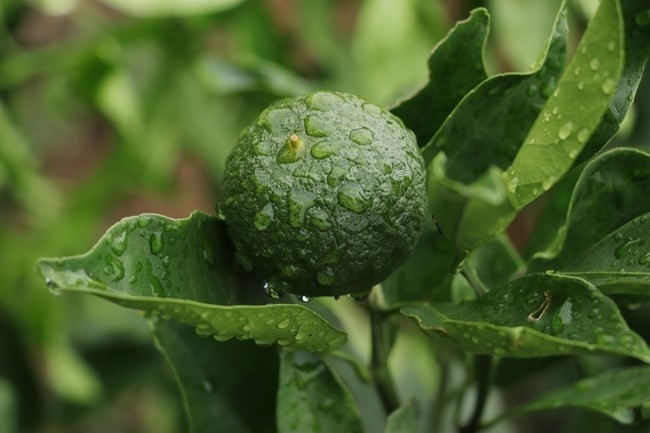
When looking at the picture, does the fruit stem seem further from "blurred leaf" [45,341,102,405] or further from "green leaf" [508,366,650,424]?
"blurred leaf" [45,341,102,405]

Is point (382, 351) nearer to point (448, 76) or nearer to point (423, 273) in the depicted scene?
point (423, 273)

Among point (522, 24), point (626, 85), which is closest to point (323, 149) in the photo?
point (626, 85)

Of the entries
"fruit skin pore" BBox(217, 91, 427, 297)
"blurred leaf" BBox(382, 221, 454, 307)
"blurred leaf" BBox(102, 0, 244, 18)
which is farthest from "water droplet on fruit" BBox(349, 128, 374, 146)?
"blurred leaf" BBox(102, 0, 244, 18)

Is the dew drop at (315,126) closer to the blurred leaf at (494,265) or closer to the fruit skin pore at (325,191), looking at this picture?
the fruit skin pore at (325,191)

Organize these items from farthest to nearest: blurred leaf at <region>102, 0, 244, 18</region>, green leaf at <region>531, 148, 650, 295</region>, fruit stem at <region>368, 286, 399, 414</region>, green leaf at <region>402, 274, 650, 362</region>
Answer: blurred leaf at <region>102, 0, 244, 18</region>, fruit stem at <region>368, 286, 399, 414</region>, green leaf at <region>531, 148, 650, 295</region>, green leaf at <region>402, 274, 650, 362</region>

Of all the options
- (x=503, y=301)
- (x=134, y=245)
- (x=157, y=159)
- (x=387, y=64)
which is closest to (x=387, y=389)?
Result: (x=503, y=301)

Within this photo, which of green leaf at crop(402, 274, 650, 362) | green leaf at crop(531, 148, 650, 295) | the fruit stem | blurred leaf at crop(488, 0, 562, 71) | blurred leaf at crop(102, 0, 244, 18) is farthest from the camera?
blurred leaf at crop(102, 0, 244, 18)

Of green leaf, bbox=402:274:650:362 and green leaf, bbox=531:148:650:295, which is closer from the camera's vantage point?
green leaf, bbox=402:274:650:362
